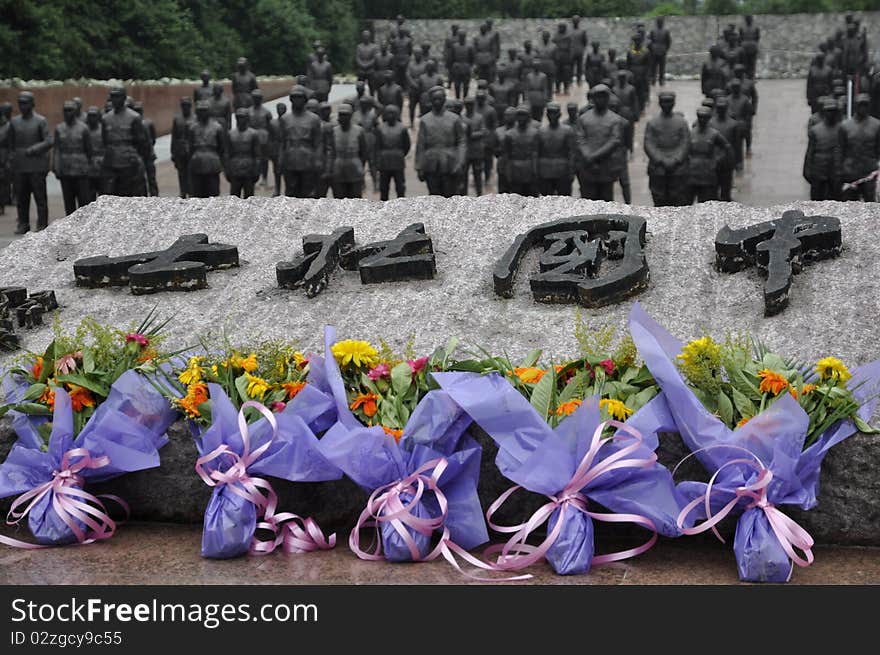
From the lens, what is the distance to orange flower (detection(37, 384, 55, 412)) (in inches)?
159

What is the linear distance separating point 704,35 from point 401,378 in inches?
1044

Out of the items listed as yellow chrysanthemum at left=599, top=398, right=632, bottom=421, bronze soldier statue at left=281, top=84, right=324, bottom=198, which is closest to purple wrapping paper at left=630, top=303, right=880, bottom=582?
yellow chrysanthemum at left=599, top=398, right=632, bottom=421

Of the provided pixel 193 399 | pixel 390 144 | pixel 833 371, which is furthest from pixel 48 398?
pixel 390 144

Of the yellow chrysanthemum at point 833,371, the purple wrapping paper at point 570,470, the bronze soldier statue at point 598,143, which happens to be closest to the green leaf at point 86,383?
the purple wrapping paper at point 570,470

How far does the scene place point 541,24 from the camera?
29766 mm

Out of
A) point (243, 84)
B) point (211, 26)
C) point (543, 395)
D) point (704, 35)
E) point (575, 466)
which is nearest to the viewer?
point (575, 466)

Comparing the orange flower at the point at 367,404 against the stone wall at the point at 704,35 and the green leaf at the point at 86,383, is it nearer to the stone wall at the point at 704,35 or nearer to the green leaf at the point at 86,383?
the green leaf at the point at 86,383

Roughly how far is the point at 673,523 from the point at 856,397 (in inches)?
25.7

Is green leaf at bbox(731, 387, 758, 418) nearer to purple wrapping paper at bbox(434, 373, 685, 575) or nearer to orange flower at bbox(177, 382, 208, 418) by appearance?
purple wrapping paper at bbox(434, 373, 685, 575)

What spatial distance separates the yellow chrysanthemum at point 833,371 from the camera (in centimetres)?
369

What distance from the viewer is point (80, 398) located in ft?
13.3

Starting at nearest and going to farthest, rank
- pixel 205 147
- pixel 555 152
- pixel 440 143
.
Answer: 1. pixel 555 152
2. pixel 440 143
3. pixel 205 147

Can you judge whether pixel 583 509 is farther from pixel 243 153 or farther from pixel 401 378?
pixel 243 153
